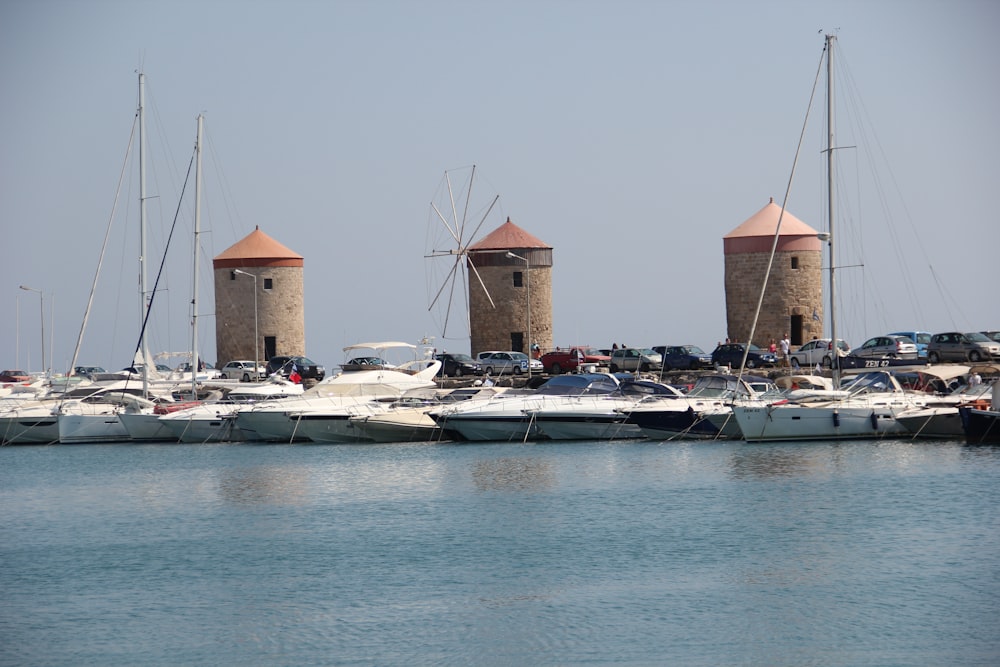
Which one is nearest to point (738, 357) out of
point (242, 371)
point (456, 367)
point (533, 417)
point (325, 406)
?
point (456, 367)

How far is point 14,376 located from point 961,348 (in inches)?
1806

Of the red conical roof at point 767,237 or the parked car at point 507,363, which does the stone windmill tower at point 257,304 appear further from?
the red conical roof at point 767,237

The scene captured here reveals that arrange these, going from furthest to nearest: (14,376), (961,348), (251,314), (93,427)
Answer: (14,376), (251,314), (961,348), (93,427)

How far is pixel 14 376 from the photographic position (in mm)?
69250

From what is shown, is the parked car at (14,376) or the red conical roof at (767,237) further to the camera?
the parked car at (14,376)

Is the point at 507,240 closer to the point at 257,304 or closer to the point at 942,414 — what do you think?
the point at 257,304

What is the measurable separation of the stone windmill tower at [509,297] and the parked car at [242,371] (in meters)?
10.2

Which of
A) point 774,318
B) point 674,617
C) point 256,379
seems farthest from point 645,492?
point 774,318

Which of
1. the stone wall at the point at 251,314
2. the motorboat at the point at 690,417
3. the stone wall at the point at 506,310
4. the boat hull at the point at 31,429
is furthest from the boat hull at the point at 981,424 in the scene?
the stone wall at the point at 251,314

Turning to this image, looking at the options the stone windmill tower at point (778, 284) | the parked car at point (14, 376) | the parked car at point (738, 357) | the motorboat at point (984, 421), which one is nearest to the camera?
the motorboat at point (984, 421)

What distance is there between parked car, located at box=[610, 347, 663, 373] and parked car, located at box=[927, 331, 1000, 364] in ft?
34.1

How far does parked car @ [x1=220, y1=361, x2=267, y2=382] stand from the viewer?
56263 mm

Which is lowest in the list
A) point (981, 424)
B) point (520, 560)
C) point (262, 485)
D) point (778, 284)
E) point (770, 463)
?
point (520, 560)

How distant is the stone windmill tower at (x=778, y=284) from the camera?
5909cm
